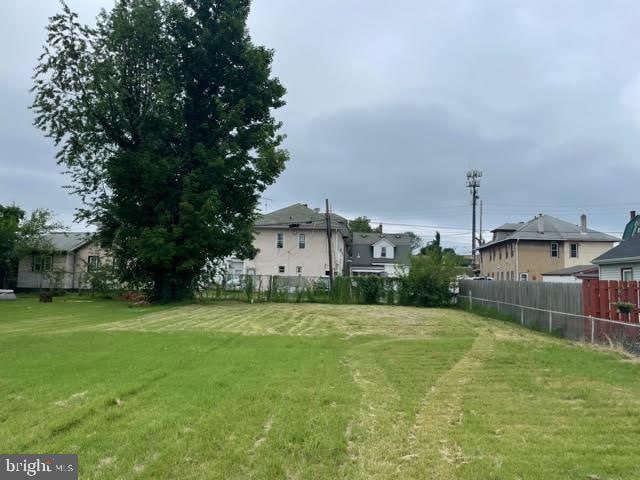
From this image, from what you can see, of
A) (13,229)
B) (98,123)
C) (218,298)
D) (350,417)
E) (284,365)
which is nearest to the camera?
(350,417)

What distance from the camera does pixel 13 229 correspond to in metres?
32.8

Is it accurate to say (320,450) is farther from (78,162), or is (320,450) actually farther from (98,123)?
(78,162)

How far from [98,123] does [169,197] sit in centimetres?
524

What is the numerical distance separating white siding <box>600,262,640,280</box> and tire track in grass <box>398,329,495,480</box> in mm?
13117

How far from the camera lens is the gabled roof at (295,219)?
135 ft

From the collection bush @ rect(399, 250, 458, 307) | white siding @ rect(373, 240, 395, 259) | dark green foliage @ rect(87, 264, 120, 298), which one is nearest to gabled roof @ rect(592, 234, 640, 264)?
bush @ rect(399, 250, 458, 307)

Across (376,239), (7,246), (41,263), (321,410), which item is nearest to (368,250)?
(376,239)

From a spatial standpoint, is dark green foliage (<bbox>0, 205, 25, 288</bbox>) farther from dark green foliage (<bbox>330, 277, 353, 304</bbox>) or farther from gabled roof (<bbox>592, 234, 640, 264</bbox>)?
gabled roof (<bbox>592, 234, 640, 264</bbox>)

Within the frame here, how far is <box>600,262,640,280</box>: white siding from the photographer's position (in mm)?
17330

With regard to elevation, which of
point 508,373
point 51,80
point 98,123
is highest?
point 51,80

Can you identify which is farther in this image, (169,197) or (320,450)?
(169,197)

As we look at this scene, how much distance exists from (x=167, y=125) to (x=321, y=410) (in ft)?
72.5

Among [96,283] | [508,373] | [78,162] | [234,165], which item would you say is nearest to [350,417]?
[508,373]

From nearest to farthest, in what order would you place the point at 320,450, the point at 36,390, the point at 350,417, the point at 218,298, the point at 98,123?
the point at 320,450
the point at 350,417
the point at 36,390
the point at 98,123
the point at 218,298
